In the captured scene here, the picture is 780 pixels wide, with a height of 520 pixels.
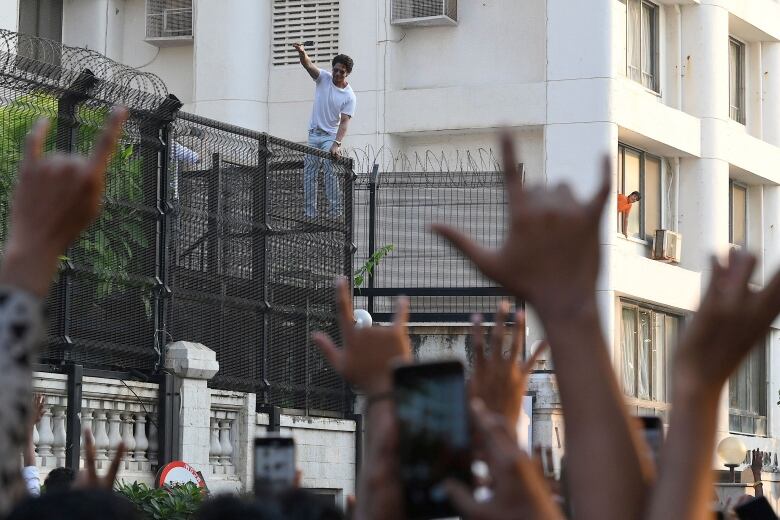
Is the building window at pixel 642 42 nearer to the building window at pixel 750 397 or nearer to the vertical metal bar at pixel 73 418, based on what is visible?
the building window at pixel 750 397

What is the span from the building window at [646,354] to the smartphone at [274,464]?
23.9 m

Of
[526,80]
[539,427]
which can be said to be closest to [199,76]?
[526,80]

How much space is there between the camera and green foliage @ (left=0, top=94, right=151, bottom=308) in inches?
560

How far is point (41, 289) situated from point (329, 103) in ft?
56.4

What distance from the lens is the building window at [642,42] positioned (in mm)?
29531

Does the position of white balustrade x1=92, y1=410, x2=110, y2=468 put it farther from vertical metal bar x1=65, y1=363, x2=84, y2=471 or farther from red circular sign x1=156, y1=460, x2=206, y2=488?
red circular sign x1=156, y1=460, x2=206, y2=488

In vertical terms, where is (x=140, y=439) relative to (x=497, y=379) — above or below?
below

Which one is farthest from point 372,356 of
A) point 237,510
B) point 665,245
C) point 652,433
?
point 665,245

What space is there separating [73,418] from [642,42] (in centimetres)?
1781

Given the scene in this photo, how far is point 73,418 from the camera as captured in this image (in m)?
14.2

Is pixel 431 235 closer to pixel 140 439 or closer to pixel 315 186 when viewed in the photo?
pixel 315 186

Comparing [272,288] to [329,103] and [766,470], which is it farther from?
[766,470]

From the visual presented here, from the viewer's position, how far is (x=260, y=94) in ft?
95.5

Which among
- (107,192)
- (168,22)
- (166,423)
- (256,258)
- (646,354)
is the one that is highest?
(168,22)
